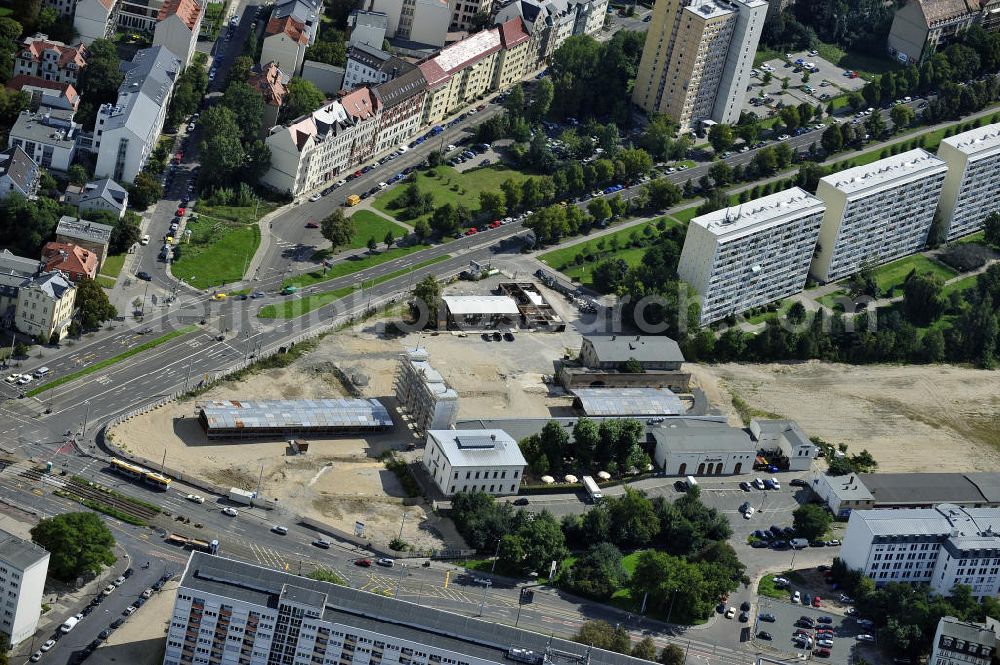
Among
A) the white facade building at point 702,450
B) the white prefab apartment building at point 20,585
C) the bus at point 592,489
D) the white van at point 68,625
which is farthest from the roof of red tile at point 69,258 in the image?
the white facade building at point 702,450

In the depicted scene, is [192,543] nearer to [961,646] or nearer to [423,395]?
[423,395]

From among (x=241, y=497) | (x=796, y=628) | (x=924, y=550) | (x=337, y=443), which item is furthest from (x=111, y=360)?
(x=924, y=550)

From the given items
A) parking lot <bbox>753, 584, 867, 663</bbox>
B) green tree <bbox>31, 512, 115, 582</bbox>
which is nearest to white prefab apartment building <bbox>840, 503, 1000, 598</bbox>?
parking lot <bbox>753, 584, 867, 663</bbox>

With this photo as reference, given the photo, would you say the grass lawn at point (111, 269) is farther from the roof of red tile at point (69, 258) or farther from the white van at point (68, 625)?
the white van at point (68, 625)

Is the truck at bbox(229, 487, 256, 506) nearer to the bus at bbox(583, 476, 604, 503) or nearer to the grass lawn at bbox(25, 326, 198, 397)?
the grass lawn at bbox(25, 326, 198, 397)

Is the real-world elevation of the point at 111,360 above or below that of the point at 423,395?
below

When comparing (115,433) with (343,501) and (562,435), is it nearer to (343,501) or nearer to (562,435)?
(343,501)
